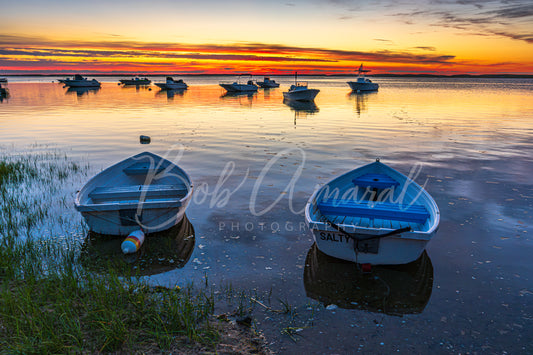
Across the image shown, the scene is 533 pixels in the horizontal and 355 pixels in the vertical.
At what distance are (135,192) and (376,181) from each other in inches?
250

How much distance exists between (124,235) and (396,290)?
599 centimetres

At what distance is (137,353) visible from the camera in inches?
168

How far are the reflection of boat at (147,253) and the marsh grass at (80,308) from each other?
0.93 ft

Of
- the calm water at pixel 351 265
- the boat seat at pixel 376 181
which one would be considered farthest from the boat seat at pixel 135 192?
the boat seat at pixel 376 181

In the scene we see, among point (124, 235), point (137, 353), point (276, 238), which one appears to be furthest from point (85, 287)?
point (276, 238)

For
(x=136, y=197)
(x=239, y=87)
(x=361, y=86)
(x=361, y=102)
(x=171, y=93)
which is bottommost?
(x=136, y=197)

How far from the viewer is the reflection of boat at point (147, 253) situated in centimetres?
687

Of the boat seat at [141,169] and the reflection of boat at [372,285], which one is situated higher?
the boat seat at [141,169]

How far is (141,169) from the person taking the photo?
33.7 ft

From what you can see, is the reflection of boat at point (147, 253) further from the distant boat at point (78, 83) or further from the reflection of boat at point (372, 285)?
the distant boat at point (78, 83)

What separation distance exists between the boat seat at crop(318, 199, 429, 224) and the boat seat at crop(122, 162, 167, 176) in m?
A: 5.32

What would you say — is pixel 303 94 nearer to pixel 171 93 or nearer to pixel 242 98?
pixel 242 98

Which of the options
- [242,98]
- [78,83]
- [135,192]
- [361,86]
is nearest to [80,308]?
[135,192]

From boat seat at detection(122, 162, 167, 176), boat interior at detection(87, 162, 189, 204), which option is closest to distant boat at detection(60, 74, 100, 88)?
boat seat at detection(122, 162, 167, 176)
